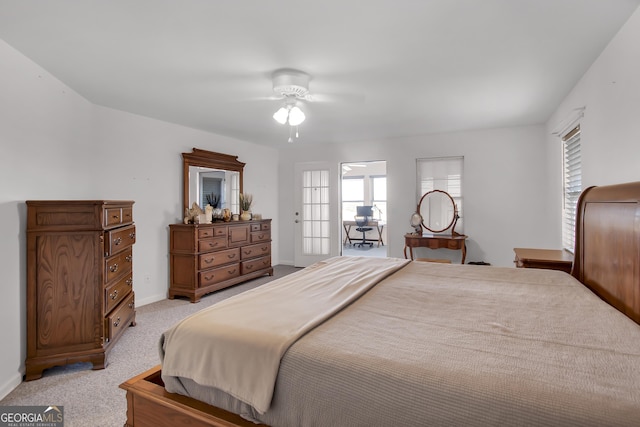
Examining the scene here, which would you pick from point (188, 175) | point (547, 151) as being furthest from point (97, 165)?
point (547, 151)

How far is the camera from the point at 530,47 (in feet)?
7.48

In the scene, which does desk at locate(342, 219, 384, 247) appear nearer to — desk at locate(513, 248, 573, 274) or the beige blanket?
desk at locate(513, 248, 573, 274)

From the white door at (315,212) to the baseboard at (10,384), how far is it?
→ 432 cm

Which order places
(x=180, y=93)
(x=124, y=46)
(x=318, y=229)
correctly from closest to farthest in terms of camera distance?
(x=124, y=46) < (x=180, y=93) < (x=318, y=229)

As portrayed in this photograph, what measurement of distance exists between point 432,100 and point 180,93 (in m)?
2.53

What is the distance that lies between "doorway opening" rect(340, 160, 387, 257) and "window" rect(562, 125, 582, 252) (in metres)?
5.32

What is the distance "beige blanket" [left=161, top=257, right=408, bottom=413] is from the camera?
43.6 inches

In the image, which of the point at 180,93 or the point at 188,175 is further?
the point at 188,175

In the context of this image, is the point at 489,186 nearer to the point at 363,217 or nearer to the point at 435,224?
the point at 435,224

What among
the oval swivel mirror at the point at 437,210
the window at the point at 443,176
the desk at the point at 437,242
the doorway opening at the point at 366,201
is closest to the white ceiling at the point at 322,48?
the window at the point at 443,176

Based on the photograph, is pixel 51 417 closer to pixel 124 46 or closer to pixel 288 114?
pixel 124 46

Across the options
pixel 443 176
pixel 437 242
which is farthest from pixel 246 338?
pixel 443 176

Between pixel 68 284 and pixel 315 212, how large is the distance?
4.19 m

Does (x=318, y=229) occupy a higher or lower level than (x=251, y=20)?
lower
